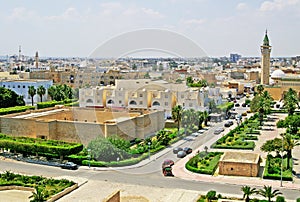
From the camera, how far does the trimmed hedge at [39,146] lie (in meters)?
31.1

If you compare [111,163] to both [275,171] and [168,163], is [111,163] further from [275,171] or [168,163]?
[275,171]

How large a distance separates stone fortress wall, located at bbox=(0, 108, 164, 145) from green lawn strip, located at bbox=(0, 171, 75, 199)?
27.4 ft

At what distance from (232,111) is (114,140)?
3489 cm

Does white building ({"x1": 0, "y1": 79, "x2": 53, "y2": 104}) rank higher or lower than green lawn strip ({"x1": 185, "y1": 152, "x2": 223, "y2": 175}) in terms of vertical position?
higher

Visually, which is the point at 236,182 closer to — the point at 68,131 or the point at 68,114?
the point at 68,131

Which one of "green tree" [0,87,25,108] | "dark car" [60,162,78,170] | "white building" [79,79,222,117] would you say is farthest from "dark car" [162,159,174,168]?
"green tree" [0,87,25,108]

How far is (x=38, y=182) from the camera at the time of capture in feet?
84.3

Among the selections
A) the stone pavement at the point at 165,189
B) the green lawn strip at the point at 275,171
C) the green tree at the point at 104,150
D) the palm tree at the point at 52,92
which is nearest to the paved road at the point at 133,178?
the stone pavement at the point at 165,189

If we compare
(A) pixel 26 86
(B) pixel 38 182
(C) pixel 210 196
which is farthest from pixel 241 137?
(A) pixel 26 86

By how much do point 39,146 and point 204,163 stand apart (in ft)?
43.7

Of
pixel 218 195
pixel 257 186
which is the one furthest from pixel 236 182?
pixel 218 195

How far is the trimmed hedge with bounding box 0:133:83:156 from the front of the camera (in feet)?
102

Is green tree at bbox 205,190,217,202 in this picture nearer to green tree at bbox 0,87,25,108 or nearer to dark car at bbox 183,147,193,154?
dark car at bbox 183,147,193,154

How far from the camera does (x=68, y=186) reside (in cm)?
2492
